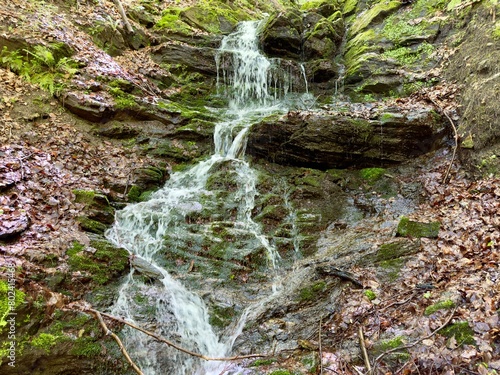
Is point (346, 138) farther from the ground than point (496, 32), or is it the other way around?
point (496, 32)

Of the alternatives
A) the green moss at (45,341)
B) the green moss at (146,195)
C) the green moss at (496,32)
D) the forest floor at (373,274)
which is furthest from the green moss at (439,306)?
the green moss at (496,32)

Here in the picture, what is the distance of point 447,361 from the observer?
3.31 metres

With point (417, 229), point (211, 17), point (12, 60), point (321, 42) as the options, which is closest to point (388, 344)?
point (417, 229)

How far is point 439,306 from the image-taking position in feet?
13.2

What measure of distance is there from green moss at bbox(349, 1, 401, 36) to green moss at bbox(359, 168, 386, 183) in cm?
953

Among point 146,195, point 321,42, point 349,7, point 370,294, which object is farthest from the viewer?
point 349,7

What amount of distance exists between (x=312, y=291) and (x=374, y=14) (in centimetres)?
1486

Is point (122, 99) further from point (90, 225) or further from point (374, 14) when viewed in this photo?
point (374, 14)

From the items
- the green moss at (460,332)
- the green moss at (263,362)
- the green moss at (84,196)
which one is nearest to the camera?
the green moss at (460,332)

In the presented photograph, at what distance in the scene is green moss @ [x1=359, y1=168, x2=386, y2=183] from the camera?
8.92m

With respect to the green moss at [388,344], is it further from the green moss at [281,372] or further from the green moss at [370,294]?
the green moss at [281,372]

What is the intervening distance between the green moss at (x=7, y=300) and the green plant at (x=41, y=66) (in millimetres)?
6329

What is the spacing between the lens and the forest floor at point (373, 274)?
3584mm

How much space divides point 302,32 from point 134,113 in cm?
931
